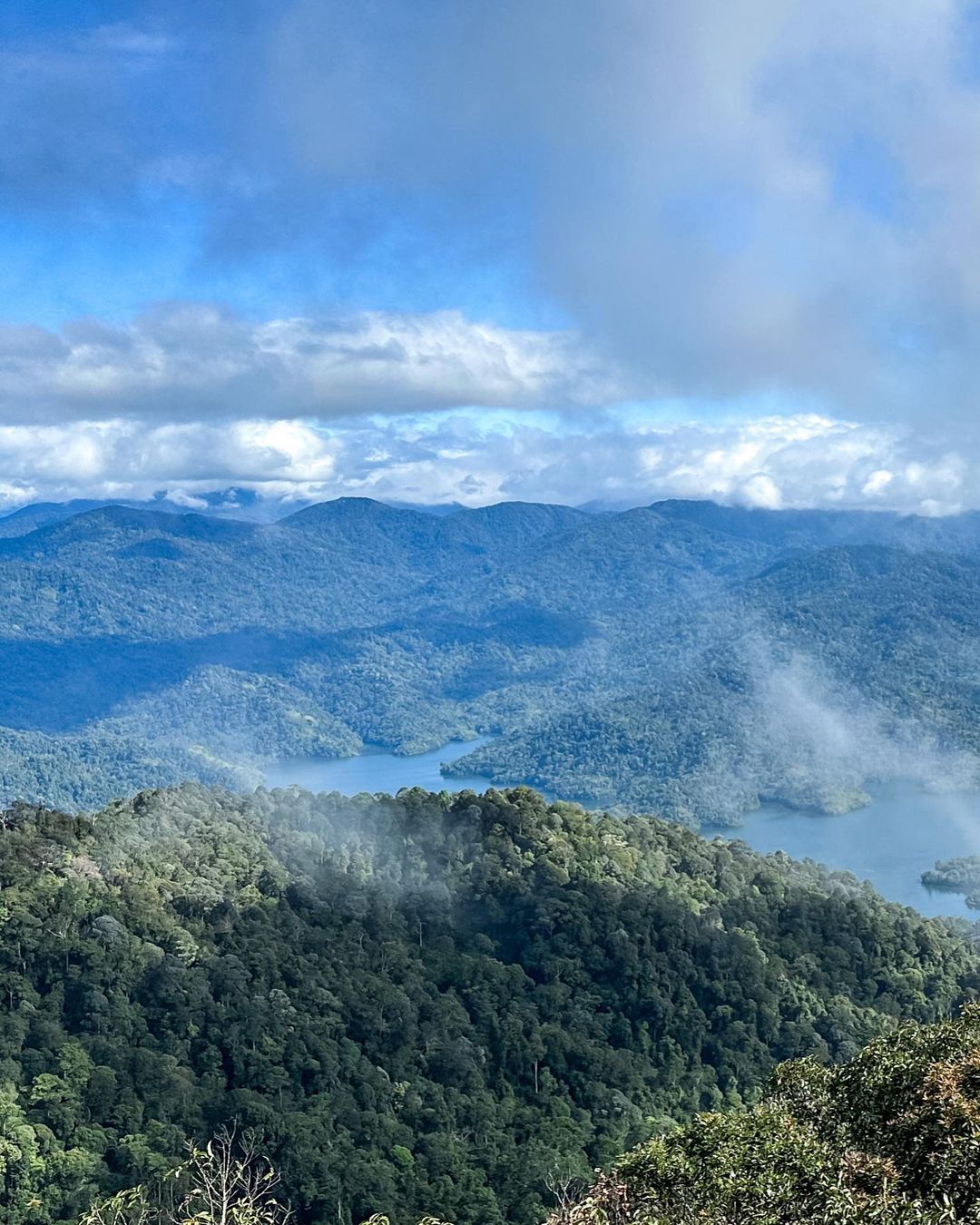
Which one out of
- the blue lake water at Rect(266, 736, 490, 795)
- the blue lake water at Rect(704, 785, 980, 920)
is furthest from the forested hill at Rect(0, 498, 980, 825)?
the blue lake water at Rect(266, 736, 490, 795)

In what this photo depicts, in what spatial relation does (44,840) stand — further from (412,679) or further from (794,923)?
(412,679)

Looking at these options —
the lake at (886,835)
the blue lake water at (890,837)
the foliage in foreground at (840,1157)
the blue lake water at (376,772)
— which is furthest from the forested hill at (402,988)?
the blue lake water at (376,772)

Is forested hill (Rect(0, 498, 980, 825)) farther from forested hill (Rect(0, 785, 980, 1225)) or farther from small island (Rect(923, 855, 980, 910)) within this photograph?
forested hill (Rect(0, 785, 980, 1225))

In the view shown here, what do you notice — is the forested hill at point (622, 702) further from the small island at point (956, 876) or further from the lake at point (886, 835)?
the small island at point (956, 876)

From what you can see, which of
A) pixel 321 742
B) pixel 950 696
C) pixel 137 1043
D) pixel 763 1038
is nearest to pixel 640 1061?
pixel 763 1038

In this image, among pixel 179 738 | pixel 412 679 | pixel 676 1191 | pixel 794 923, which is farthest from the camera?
pixel 412 679

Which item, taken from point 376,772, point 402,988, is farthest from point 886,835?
point 402,988

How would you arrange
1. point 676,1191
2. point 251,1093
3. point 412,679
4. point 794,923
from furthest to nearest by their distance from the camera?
point 412,679 → point 794,923 → point 251,1093 → point 676,1191
